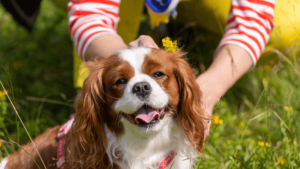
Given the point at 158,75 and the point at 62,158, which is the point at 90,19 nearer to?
the point at 158,75

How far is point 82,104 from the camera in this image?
74.4 inches

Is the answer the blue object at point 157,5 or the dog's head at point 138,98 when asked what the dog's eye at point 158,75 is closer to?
the dog's head at point 138,98

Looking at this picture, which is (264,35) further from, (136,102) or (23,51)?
(23,51)

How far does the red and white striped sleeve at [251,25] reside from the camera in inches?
90.0

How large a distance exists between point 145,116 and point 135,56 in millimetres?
344

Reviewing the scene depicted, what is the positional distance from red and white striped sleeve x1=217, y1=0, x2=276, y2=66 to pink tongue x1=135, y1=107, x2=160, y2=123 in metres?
0.91

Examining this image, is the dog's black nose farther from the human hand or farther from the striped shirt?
the striped shirt

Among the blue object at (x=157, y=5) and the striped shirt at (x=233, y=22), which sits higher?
the blue object at (x=157, y=5)

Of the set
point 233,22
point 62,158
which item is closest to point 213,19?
point 233,22

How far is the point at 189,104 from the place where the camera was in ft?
6.18

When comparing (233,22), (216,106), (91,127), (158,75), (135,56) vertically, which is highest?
(135,56)

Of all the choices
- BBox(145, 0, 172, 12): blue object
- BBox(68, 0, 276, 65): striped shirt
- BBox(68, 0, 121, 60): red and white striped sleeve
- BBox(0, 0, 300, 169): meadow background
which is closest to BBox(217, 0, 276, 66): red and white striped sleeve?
BBox(68, 0, 276, 65): striped shirt

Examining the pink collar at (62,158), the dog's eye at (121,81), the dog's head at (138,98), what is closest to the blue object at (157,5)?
the dog's head at (138,98)

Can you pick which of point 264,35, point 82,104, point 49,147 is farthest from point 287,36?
point 49,147
